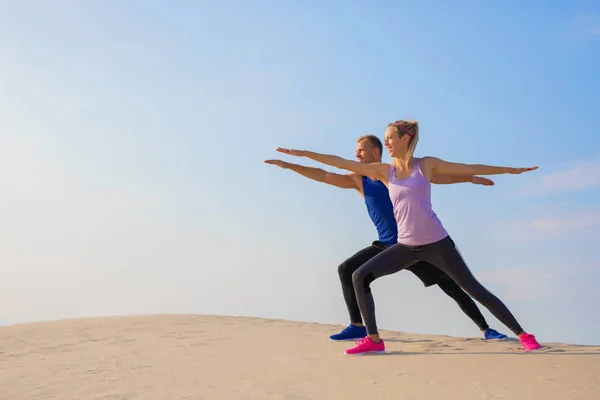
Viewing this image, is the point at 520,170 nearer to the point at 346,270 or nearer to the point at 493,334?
the point at 493,334

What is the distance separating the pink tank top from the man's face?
1353mm

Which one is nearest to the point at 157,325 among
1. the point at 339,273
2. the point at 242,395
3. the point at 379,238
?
the point at 339,273

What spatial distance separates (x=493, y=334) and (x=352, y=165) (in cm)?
269

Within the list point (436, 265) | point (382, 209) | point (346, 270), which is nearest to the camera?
point (436, 265)

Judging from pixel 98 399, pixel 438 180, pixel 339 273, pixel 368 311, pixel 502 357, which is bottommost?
pixel 98 399

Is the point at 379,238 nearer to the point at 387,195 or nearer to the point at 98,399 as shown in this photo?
the point at 387,195

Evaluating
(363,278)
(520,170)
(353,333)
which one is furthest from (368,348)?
(520,170)

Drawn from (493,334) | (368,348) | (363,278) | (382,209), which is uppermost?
(382,209)

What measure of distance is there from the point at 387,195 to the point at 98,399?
3.73 m

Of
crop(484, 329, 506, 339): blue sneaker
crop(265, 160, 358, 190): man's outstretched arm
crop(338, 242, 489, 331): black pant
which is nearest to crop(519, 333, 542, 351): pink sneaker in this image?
crop(484, 329, 506, 339): blue sneaker

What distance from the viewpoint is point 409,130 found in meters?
6.49

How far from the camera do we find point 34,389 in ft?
19.2

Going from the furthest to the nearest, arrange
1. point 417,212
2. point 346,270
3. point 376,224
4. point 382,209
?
point 346,270 → point 376,224 → point 382,209 → point 417,212

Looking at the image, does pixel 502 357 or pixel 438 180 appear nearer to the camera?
pixel 502 357
